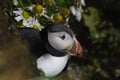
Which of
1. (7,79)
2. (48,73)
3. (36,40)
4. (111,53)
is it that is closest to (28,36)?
(36,40)

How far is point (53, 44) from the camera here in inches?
119

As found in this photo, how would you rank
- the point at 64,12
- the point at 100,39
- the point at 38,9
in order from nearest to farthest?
the point at 38,9 < the point at 64,12 < the point at 100,39

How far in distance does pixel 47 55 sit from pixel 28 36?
181 mm

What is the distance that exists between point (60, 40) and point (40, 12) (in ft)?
1.01

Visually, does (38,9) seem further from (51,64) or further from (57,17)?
(51,64)

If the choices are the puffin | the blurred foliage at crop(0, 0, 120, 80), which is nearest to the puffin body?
the puffin

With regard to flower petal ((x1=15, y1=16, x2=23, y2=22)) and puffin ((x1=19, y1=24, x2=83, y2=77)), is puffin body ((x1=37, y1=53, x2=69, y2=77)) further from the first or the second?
flower petal ((x1=15, y1=16, x2=23, y2=22))

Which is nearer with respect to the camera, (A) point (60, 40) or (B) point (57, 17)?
(A) point (60, 40)

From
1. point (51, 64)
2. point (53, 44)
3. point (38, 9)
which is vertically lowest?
point (51, 64)

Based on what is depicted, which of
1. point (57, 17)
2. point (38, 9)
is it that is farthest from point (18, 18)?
point (57, 17)

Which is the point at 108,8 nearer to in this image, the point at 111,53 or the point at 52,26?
the point at 111,53

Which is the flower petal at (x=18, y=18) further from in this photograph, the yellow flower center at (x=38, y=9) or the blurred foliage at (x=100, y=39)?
the blurred foliage at (x=100, y=39)

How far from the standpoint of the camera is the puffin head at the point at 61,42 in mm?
2984

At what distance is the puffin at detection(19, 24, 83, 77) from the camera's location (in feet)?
9.67
